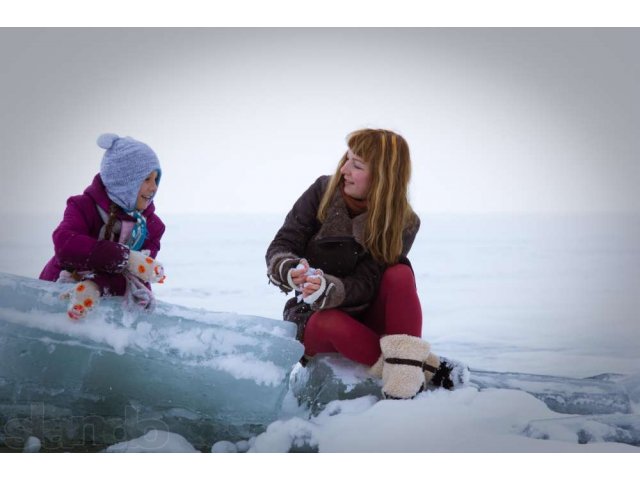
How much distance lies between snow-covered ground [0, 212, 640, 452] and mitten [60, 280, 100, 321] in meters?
0.32

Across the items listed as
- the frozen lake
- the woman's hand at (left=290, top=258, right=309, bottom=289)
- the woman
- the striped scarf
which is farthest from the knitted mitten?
the striped scarf

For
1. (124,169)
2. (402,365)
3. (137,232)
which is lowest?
(402,365)

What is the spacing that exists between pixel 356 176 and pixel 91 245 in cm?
64

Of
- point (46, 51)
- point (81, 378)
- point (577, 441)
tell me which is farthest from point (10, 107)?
point (577, 441)

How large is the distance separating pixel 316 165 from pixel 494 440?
0.89 metres

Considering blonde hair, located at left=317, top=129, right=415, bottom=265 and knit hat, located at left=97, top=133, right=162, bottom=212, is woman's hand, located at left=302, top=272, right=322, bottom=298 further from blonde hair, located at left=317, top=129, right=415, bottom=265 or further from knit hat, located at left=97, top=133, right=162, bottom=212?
knit hat, located at left=97, top=133, right=162, bottom=212

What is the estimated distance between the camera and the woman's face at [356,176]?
2.00 m

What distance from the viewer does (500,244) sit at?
8.67 ft

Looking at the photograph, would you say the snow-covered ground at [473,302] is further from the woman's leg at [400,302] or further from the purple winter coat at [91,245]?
the purple winter coat at [91,245]

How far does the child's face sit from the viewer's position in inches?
76.2

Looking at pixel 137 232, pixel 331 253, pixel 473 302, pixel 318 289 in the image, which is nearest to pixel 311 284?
pixel 318 289

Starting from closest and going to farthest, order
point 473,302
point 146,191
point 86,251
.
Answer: point 86,251 → point 146,191 → point 473,302

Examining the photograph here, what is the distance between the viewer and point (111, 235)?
190 centimetres

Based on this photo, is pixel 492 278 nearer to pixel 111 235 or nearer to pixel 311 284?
pixel 311 284
